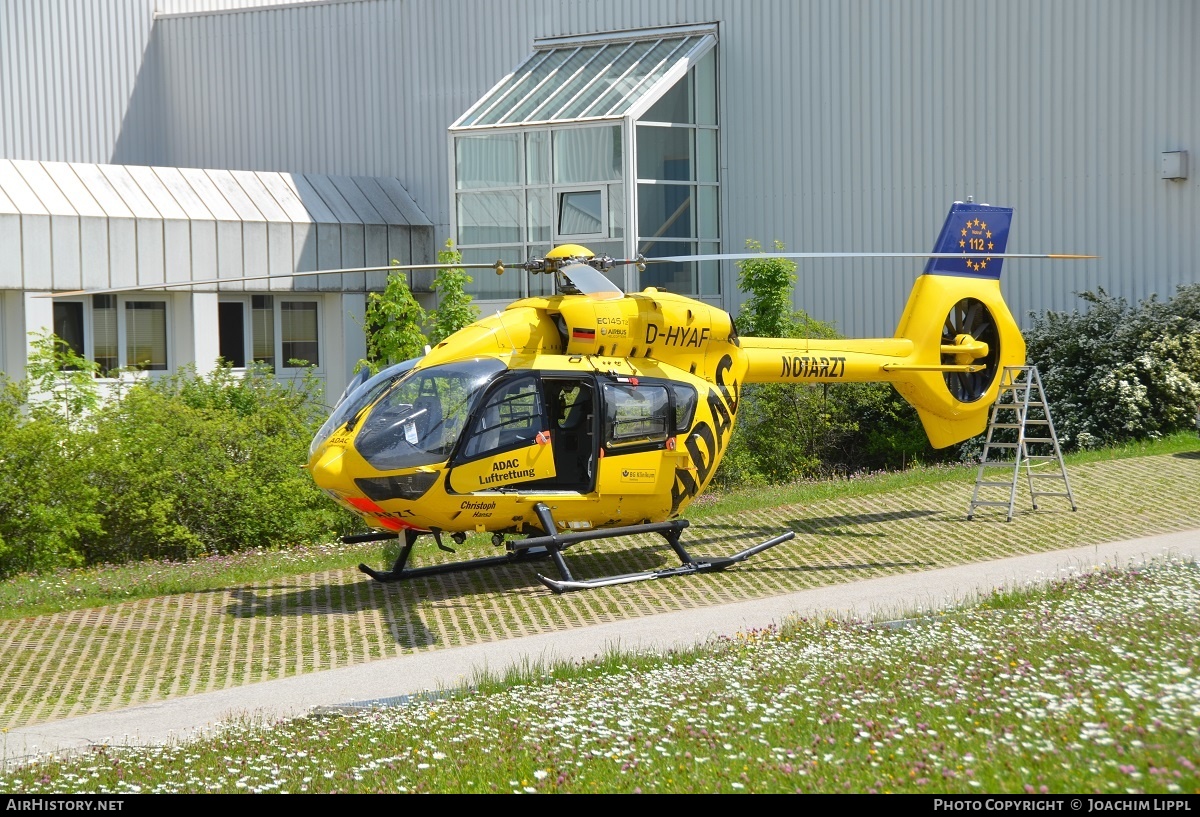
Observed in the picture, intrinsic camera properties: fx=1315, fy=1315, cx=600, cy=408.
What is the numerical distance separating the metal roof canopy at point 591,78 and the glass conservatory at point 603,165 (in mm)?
39

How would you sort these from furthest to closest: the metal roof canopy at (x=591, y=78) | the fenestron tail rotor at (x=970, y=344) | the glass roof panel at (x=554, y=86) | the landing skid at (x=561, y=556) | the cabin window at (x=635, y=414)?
the glass roof panel at (x=554, y=86), the metal roof canopy at (x=591, y=78), the fenestron tail rotor at (x=970, y=344), the cabin window at (x=635, y=414), the landing skid at (x=561, y=556)

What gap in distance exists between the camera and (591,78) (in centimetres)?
2705

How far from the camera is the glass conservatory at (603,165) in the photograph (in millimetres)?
25219

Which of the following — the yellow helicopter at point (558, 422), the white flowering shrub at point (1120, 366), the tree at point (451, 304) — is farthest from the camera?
the white flowering shrub at point (1120, 366)

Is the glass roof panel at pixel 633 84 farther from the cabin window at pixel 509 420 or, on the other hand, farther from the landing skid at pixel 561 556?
the cabin window at pixel 509 420

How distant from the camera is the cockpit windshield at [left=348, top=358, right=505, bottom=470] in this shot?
11.7m

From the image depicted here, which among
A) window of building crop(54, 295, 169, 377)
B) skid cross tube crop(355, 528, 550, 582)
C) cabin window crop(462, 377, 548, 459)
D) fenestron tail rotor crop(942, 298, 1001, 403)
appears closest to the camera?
cabin window crop(462, 377, 548, 459)

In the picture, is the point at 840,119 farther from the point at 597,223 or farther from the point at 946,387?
the point at 946,387

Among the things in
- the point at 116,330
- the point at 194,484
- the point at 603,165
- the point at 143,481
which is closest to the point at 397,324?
the point at 194,484

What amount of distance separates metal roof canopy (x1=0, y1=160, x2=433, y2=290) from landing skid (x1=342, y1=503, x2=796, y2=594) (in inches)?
538

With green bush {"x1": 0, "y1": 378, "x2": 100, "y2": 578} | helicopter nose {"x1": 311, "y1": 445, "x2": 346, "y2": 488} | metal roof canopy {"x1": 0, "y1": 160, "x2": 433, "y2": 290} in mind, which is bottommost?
green bush {"x1": 0, "y1": 378, "x2": 100, "y2": 578}

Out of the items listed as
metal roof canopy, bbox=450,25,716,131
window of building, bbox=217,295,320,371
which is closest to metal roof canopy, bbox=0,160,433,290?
window of building, bbox=217,295,320,371

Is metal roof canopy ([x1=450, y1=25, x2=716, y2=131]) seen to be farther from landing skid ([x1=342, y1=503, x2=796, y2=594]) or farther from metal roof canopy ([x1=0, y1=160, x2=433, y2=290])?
landing skid ([x1=342, y1=503, x2=796, y2=594])

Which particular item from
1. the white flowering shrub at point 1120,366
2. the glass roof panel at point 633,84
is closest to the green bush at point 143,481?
the glass roof panel at point 633,84
